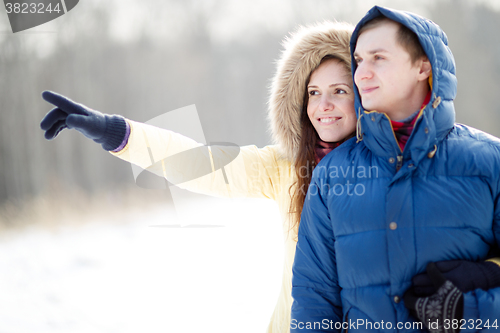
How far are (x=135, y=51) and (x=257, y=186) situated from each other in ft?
9.13

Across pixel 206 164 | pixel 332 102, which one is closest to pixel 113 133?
pixel 206 164

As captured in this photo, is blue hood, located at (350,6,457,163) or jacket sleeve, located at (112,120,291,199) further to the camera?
jacket sleeve, located at (112,120,291,199)

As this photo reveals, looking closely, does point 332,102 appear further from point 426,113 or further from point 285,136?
point 426,113

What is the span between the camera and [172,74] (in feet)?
11.4

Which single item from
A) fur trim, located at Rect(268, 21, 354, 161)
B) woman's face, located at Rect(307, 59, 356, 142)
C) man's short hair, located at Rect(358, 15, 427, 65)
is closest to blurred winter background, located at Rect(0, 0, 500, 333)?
fur trim, located at Rect(268, 21, 354, 161)

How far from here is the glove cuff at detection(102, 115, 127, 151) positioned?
1.00 m

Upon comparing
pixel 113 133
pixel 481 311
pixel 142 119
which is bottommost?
pixel 481 311

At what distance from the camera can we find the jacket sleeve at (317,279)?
77 centimetres

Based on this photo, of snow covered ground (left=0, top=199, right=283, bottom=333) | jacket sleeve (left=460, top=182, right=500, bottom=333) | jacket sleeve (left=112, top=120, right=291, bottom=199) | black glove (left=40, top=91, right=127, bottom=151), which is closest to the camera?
jacket sleeve (left=460, top=182, right=500, bottom=333)

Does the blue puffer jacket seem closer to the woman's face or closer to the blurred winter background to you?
the woman's face

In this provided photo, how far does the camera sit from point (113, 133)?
1.01 meters

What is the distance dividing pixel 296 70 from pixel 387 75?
1.39ft

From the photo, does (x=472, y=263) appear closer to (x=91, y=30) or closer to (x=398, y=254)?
(x=398, y=254)

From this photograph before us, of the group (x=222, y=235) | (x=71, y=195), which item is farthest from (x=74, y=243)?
(x=222, y=235)
